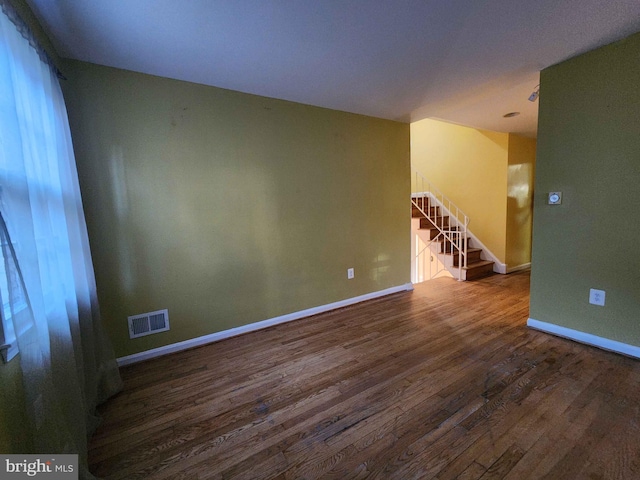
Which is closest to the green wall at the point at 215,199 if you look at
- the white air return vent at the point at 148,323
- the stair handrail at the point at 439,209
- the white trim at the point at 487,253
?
the white air return vent at the point at 148,323

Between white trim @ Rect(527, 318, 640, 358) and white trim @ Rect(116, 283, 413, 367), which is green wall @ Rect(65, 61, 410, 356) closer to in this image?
white trim @ Rect(116, 283, 413, 367)

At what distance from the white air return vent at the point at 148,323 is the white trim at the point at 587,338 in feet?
11.1

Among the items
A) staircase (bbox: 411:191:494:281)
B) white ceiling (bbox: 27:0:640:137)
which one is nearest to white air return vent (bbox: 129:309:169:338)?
white ceiling (bbox: 27:0:640:137)

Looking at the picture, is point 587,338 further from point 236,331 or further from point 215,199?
point 215,199

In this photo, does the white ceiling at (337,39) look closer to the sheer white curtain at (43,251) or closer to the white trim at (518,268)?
the sheer white curtain at (43,251)

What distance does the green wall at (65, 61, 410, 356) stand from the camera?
204 centimetres

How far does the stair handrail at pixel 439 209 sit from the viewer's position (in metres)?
4.59

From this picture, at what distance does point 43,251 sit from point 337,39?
2.06m

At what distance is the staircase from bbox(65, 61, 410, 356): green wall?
1.73 m

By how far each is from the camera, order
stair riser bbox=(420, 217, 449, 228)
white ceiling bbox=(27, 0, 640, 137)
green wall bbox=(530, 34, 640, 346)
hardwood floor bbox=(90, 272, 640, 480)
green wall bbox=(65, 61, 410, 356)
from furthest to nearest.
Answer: stair riser bbox=(420, 217, 449, 228), green wall bbox=(65, 61, 410, 356), green wall bbox=(530, 34, 640, 346), white ceiling bbox=(27, 0, 640, 137), hardwood floor bbox=(90, 272, 640, 480)

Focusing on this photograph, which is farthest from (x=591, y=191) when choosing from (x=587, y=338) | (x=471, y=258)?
(x=471, y=258)

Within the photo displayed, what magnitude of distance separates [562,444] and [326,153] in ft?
9.41

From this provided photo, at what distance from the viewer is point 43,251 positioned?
1.18 m

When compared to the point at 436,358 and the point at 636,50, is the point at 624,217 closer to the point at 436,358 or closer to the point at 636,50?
the point at 636,50
